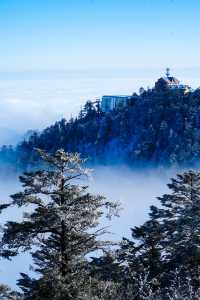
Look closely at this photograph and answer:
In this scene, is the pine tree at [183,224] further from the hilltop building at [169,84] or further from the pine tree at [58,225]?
the hilltop building at [169,84]

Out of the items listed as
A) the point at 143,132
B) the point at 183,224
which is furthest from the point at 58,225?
the point at 143,132

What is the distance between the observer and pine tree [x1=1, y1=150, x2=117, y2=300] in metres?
19.2

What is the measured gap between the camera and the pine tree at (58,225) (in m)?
19.2

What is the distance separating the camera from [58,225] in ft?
64.4

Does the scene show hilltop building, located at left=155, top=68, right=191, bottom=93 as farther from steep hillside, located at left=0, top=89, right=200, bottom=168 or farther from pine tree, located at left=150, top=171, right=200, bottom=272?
pine tree, located at left=150, top=171, right=200, bottom=272

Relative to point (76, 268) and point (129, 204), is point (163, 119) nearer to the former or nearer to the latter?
point (129, 204)

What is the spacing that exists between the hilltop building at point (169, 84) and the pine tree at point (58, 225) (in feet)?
483

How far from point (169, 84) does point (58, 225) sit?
510 feet

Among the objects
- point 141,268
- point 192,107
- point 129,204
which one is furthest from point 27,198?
point 129,204

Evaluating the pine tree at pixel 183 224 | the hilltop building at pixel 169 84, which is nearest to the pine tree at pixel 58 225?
the pine tree at pixel 183 224

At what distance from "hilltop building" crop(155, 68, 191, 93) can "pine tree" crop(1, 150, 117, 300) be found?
483 ft

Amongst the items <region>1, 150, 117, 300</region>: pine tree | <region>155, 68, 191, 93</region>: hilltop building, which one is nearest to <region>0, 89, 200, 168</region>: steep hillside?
<region>155, 68, 191, 93</region>: hilltop building

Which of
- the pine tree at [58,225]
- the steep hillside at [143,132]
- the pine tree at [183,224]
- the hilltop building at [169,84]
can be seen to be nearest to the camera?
the pine tree at [58,225]

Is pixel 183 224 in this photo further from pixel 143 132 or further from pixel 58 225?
pixel 143 132
